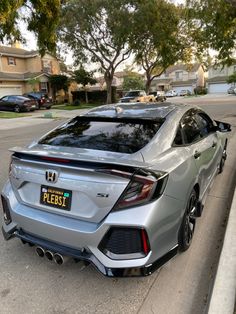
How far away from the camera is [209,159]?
4.18 meters

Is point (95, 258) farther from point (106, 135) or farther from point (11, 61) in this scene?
point (11, 61)

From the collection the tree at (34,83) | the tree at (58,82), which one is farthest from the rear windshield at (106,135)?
the tree at (58,82)

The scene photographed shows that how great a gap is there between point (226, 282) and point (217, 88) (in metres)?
73.9

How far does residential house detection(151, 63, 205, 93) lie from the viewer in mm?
75506

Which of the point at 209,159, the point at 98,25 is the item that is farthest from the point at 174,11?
the point at 209,159

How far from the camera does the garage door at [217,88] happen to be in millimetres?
70125

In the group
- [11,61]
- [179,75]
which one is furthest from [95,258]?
[179,75]

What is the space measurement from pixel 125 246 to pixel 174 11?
28.1 meters

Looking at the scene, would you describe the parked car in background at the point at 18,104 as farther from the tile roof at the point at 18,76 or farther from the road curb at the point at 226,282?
the road curb at the point at 226,282

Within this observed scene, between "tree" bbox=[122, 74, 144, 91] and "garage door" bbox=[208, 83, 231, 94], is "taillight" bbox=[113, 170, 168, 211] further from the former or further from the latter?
"garage door" bbox=[208, 83, 231, 94]

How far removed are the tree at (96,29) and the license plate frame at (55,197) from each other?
2418cm

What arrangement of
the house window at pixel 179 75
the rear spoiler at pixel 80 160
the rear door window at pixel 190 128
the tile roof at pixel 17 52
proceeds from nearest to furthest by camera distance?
1. the rear spoiler at pixel 80 160
2. the rear door window at pixel 190 128
3. the tile roof at pixel 17 52
4. the house window at pixel 179 75

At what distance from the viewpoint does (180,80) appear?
79.9m

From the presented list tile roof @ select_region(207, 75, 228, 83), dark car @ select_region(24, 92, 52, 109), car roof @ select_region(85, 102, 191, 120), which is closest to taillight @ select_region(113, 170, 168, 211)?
car roof @ select_region(85, 102, 191, 120)
